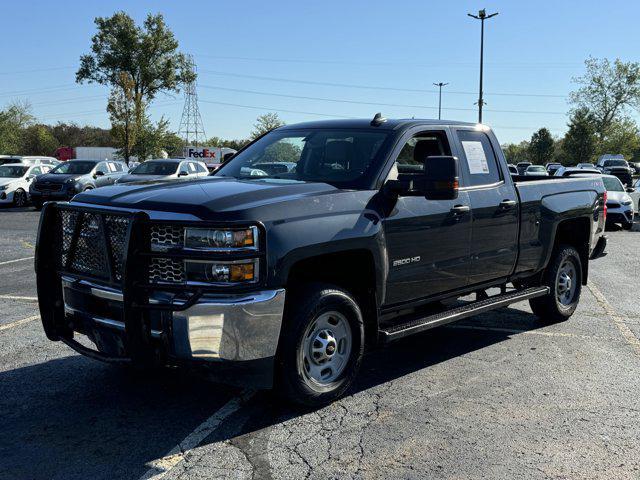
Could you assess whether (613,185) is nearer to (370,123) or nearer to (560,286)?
(560,286)

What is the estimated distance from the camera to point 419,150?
546 centimetres

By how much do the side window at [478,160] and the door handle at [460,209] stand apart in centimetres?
32

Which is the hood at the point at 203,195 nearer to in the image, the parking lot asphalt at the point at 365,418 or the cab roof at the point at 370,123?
the cab roof at the point at 370,123

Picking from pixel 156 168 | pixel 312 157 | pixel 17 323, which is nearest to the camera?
pixel 312 157

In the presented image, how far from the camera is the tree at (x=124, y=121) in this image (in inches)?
1927

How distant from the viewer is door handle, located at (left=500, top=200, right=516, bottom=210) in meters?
5.80

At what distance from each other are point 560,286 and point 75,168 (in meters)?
19.9

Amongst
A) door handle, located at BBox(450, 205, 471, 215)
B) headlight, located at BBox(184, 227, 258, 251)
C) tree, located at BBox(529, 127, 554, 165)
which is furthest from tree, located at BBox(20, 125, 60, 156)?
headlight, located at BBox(184, 227, 258, 251)

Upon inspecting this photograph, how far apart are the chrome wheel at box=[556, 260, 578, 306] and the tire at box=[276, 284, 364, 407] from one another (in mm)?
3244

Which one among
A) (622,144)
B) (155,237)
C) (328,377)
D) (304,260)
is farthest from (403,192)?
(622,144)

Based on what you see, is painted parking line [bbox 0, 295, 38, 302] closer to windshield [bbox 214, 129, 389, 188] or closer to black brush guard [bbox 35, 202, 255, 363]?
windshield [bbox 214, 129, 389, 188]

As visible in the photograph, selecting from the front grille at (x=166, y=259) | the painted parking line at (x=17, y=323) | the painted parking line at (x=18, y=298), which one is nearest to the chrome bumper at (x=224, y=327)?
the front grille at (x=166, y=259)

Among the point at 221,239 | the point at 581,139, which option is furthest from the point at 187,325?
the point at 581,139

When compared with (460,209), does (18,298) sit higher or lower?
lower
